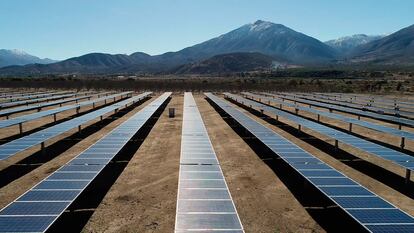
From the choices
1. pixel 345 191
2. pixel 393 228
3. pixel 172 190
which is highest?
pixel 345 191

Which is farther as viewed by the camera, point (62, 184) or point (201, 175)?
point (201, 175)

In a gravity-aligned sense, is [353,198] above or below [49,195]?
below

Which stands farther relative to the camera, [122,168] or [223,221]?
[122,168]

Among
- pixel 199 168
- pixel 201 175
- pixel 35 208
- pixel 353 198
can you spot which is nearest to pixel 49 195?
pixel 35 208

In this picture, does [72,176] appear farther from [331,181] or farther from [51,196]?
[331,181]

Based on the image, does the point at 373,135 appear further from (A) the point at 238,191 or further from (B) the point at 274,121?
(A) the point at 238,191

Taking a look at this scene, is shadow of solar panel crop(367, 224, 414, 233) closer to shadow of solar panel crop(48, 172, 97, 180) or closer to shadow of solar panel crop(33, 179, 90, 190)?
shadow of solar panel crop(33, 179, 90, 190)

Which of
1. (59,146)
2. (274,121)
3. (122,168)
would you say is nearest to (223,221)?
(122,168)
